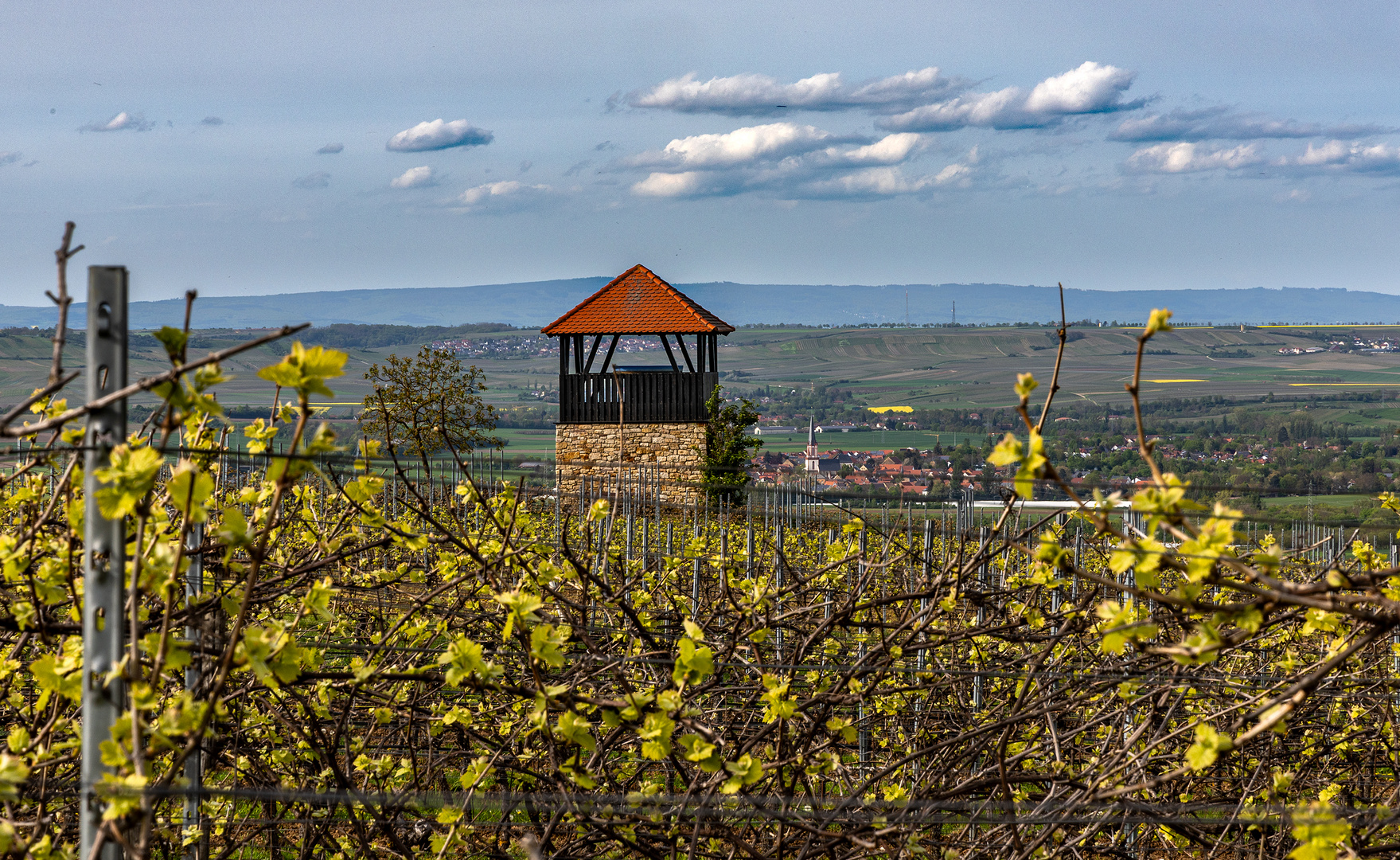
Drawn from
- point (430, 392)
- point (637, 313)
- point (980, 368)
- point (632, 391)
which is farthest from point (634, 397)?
point (980, 368)

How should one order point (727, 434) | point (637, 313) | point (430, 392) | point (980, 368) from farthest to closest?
point (980, 368) < point (430, 392) < point (727, 434) < point (637, 313)

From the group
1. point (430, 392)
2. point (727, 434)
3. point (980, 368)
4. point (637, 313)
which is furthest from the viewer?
point (980, 368)

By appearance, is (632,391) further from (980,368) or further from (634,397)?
(980,368)

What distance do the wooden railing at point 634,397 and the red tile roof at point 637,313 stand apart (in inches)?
34.6

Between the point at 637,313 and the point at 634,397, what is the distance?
1627 mm

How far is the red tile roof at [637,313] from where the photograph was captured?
1995 cm

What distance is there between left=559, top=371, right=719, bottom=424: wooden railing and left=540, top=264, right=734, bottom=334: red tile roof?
88 centimetres

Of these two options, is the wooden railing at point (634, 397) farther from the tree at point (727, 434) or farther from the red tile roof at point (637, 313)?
the red tile roof at point (637, 313)

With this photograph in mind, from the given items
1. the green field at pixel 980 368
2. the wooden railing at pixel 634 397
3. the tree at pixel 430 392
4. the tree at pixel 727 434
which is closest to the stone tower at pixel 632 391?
the wooden railing at pixel 634 397

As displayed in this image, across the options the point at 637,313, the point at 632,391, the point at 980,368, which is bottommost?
the point at 632,391

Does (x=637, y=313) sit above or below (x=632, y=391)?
above

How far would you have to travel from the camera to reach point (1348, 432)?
201ft

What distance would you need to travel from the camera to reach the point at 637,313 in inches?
803

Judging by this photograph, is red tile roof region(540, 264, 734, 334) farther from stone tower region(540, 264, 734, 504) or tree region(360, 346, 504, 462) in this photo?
tree region(360, 346, 504, 462)
